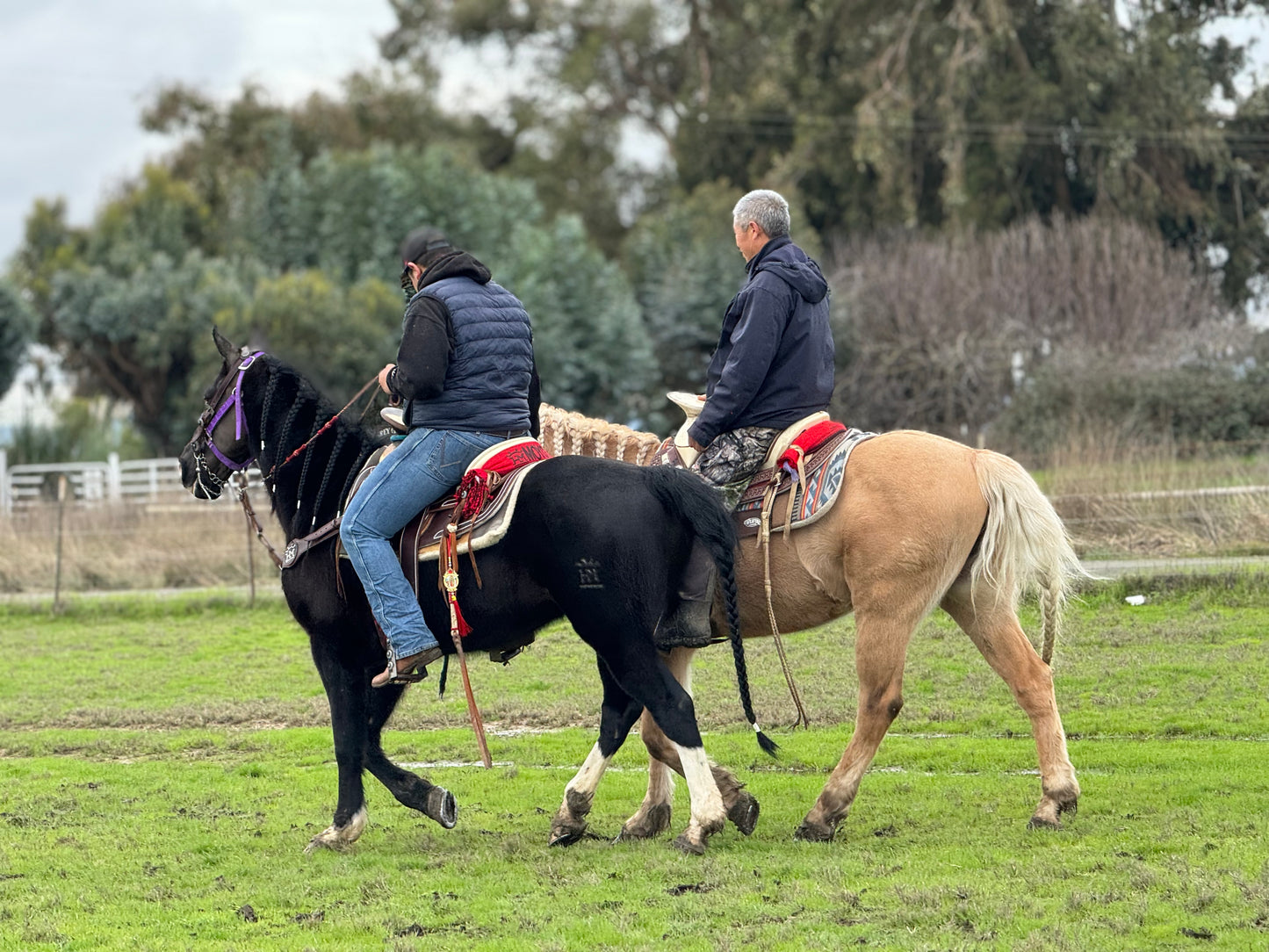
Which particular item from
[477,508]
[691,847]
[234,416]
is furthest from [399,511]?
[691,847]

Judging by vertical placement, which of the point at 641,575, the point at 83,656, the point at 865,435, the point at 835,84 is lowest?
the point at 83,656

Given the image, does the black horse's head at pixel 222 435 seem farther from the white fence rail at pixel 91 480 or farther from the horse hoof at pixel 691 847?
the white fence rail at pixel 91 480

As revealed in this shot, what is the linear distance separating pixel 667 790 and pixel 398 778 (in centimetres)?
126

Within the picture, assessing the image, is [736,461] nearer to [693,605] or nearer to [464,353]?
[693,605]

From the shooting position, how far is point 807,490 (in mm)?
6773

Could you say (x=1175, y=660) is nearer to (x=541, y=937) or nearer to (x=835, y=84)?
(x=541, y=937)

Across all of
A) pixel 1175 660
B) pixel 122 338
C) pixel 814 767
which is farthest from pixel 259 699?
pixel 122 338

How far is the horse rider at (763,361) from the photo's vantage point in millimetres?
6867

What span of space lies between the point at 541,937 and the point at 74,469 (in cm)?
2896

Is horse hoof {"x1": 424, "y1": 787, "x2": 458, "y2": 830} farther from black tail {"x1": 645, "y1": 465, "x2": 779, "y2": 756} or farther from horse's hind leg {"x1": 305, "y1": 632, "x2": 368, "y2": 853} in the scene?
black tail {"x1": 645, "y1": 465, "x2": 779, "y2": 756}

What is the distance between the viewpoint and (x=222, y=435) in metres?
7.34

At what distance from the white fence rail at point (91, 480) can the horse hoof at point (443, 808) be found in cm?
2089

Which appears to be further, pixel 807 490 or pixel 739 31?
pixel 739 31

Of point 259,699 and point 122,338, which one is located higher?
point 122,338
